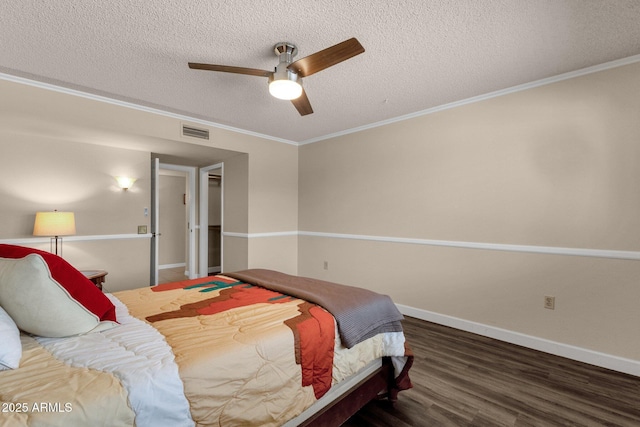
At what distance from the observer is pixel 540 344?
2.73 metres

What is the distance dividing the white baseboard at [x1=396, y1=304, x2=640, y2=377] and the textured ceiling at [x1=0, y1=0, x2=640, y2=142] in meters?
2.41

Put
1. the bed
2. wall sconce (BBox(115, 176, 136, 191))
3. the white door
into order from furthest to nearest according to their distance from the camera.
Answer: the white door → wall sconce (BBox(115, 176, 136, 191)) → the bed

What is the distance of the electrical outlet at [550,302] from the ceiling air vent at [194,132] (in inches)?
165

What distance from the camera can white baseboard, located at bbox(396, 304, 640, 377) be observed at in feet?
7.77

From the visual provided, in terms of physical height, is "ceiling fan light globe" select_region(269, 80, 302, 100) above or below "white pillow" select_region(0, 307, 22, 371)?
above

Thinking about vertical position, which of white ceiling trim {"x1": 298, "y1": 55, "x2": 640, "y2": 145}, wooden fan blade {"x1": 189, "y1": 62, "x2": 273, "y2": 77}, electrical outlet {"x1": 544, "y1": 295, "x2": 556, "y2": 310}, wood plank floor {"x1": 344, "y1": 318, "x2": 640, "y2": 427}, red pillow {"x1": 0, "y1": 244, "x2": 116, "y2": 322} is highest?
white ceiling trim {"x1": 298, "y1": 55, "x2": 640, "y2": 145}

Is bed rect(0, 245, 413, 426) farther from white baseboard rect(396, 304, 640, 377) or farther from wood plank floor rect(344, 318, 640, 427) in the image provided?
white baseboard rect(396, 304, 640, 377)

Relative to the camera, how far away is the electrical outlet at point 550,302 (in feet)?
8.77

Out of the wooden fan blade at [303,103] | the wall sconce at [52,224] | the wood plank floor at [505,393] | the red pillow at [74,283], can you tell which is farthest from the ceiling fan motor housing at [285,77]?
the wall sconce at [52,224]

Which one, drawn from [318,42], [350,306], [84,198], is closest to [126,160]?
[84,198]

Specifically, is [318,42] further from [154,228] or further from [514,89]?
[154,228]

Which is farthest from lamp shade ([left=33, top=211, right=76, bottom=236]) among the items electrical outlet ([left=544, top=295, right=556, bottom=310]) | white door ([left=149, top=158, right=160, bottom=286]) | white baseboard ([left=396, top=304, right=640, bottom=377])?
electrical outlet ([left=544, top=295, right=556, bottom=310])

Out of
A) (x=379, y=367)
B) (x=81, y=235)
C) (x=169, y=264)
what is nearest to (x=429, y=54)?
(x=379, y=367)

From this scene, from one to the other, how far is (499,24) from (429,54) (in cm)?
48
